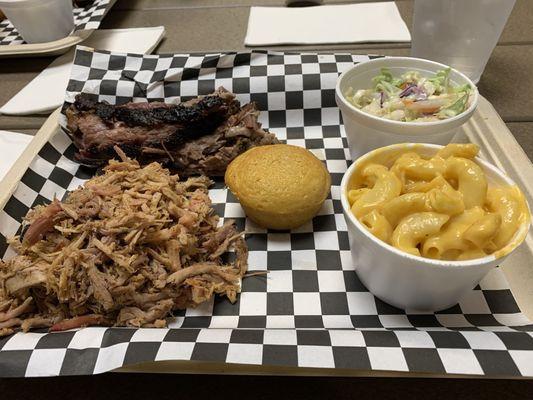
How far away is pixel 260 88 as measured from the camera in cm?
188

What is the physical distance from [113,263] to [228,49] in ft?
5.51

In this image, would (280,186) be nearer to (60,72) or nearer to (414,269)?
(414,269)

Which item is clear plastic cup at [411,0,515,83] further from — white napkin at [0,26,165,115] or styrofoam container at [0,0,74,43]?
styrofoam container at [0,0,74,43]

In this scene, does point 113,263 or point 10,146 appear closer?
point 113,263

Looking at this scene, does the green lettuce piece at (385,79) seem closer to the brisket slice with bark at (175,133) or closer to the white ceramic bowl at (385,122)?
the white ceramic bowl at (385,122)

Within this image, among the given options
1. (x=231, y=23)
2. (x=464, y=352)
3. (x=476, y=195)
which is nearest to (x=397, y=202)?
(x=476, y=195)

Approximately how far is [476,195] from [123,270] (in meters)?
1.00

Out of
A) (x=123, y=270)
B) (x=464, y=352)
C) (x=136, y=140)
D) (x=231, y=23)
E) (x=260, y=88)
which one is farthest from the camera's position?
(x=231, y=23)

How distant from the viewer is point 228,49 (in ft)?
7.94

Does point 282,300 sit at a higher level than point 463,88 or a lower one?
lower

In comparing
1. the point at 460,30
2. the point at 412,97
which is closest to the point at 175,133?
the point at 412,97

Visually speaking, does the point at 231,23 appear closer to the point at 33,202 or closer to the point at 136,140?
the point at 136,140

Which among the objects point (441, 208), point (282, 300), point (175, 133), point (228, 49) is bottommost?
point (282, 300)

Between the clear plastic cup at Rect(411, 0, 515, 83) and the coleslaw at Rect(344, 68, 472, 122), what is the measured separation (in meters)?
0.43
